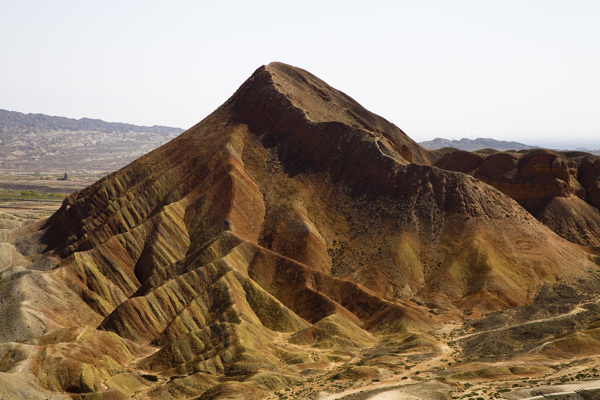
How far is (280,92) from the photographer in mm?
130750

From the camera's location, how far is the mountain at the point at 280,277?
6612 cm

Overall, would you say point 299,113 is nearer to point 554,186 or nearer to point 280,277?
point 280,277

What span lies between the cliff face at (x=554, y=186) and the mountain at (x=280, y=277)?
10107mm

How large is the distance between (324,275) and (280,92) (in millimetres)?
Answer: 52795

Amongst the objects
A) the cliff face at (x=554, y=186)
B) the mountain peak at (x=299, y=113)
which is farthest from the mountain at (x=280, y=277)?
the cliff face at (x=554, y=186)

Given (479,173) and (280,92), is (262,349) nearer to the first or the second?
(280,92)

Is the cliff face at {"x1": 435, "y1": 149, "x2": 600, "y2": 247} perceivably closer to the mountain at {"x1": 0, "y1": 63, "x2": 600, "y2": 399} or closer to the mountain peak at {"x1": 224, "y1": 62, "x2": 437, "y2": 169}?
the mountain at {"x1": 0, "y1": 63, "x2": 600, "y2": 399}

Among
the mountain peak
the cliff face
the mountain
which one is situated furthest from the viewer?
the cliff face

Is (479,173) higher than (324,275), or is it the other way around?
(479,173)

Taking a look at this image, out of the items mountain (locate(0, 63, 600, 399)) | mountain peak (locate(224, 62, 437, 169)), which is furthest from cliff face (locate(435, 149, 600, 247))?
mountain peak (locate(224, 62, 437, 169))

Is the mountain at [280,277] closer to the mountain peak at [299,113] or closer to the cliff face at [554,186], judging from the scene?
the mountain peak at [299,113]

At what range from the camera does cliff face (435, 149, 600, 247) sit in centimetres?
11981

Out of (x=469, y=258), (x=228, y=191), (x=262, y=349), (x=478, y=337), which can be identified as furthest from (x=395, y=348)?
(x=228, y=191)

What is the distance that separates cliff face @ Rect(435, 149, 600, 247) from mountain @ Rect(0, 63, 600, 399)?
1011 cm
